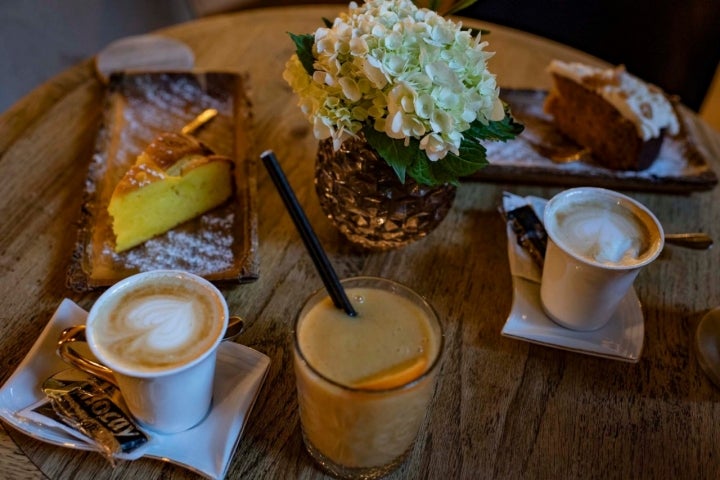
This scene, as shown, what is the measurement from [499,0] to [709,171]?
92 centimetres

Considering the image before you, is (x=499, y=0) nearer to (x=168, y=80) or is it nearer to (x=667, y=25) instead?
(x=667, y=25)

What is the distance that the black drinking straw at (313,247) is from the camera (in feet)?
2.38

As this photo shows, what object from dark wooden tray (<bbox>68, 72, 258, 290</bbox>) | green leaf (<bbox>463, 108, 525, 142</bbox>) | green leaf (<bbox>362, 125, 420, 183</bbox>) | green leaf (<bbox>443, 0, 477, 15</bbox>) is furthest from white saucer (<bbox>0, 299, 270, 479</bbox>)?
green leaf (<bbox>443, 0, 477, 15</bbox>)

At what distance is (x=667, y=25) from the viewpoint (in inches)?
70.7

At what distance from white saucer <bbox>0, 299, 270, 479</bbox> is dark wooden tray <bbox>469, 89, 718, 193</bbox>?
0.57 metres

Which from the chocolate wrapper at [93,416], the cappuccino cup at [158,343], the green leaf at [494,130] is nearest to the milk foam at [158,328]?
the cappuccino cup at [158,343]

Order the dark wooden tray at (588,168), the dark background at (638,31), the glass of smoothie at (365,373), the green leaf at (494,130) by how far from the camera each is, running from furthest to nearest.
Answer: the dark background at (638,31) → the dark wooden tray at (588,168) → the green leaf at (494,130) → the glass of smoothie at (365,373)

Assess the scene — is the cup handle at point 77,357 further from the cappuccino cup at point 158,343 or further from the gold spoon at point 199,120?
the gold spoon at point 199,120

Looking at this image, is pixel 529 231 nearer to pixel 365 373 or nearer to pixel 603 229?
pixel 603 229

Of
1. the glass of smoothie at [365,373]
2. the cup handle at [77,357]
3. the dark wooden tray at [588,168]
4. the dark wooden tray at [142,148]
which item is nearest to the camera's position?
the glass of smoothie at [365,373]

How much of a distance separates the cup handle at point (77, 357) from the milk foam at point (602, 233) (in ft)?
1.92

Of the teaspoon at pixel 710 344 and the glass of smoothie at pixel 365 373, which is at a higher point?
the glass of smoothie at pixel 365 373

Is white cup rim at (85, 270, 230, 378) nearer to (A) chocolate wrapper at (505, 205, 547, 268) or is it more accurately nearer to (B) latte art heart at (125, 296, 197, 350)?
(B) latte art heart at (125, 296, 197, 350)

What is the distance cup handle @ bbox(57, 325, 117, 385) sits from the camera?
74cm
